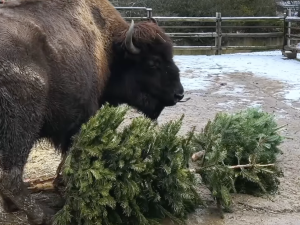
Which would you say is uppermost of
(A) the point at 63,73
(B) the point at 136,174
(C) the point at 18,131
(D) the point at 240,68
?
(A) the point at 63,73

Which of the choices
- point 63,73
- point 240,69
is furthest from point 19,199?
point 240,69

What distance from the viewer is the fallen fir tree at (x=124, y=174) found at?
12.4ft

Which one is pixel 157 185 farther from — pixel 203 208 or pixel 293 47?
pixel 293 47

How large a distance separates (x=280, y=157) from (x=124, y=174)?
2.72 m

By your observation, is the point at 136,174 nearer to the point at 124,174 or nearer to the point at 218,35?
the point at 124,174

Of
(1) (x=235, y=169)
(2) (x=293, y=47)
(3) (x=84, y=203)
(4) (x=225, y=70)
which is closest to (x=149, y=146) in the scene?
(3) (x=84, y=203)

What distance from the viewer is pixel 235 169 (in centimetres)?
486

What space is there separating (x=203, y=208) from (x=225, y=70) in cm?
965

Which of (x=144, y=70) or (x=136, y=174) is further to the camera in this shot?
(x=144, y=70)

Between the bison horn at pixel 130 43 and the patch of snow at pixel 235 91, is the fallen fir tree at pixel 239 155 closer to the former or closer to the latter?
the bison horn at pixel 130 43

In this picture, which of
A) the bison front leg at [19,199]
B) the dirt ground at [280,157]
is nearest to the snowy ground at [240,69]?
the dirt ground at [280,157]

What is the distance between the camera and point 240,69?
46.3 feet

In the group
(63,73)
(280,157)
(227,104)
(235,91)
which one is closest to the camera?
(63,73)

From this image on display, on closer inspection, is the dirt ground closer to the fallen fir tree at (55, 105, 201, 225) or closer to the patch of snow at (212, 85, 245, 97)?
the patch of snow at (212, 85, 245, 97)
